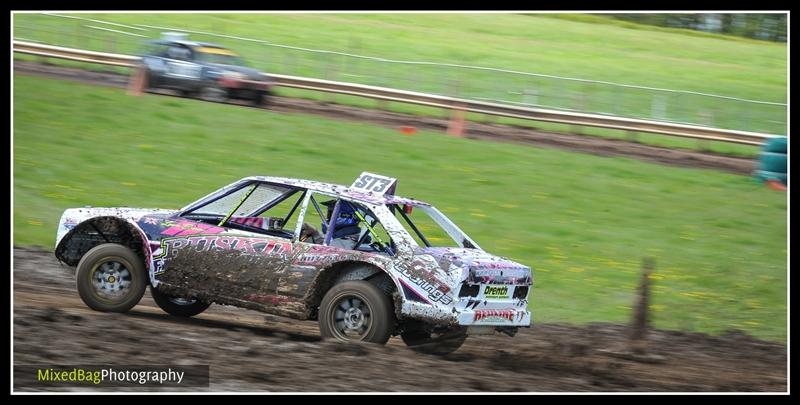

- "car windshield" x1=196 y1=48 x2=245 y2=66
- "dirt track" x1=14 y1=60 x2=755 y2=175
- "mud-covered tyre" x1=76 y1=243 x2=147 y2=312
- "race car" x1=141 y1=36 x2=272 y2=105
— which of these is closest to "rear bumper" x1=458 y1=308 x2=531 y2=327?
"mud-covered tyre" x1=76 y1=243 x2=147 y2=312

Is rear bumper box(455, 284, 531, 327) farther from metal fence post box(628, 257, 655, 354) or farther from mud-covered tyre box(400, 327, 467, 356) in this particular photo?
metal fence post box(628, 257, 655, 354)

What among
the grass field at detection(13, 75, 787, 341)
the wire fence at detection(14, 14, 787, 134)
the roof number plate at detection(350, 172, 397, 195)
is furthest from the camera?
the wire fence at detection(14, 14, 787, 134)

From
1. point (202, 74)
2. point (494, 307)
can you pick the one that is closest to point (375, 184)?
point (494, 307)

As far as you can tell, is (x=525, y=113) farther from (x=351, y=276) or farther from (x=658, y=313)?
(x=351, y=276)

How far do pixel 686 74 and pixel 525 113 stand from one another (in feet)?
26.9

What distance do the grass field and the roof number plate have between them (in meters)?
3.32

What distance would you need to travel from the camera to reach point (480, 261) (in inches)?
371

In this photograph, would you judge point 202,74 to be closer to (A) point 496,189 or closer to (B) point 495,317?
(A) point 496,189

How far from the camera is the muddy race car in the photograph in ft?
30.0

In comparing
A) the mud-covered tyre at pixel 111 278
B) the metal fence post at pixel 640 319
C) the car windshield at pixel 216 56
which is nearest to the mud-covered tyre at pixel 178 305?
the mud-covered tyre at pixel 111 278

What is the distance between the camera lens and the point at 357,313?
930cm

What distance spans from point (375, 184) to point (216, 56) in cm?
1509
